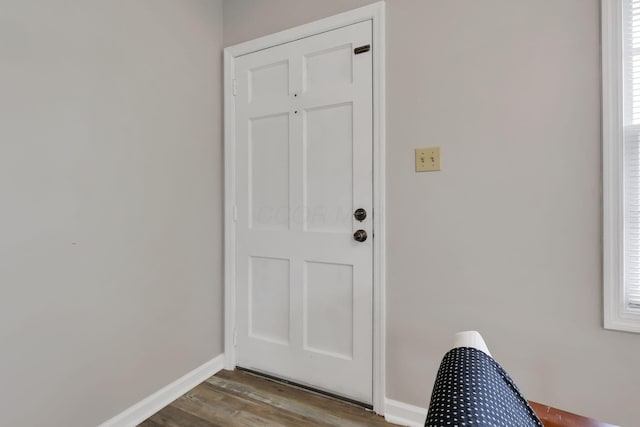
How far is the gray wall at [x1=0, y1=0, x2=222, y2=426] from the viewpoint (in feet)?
3.76

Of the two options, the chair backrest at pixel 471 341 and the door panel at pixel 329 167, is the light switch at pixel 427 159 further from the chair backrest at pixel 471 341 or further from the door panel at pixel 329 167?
the chair backrest at pixel 471 341

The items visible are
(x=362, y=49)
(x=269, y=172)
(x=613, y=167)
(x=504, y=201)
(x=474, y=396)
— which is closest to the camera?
(x=474, y=396)

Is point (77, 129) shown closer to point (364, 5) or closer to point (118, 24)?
point (118, 24)

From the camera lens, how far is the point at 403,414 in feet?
5.02

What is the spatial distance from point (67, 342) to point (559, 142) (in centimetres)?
226

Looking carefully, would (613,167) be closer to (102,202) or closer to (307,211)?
(307,211)

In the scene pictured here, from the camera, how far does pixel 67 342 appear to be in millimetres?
1277

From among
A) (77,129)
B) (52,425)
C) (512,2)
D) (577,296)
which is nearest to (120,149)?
(77,129)

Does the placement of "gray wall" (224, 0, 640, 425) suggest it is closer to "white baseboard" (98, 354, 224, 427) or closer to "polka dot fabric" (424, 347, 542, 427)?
"polka dot fabric" (424, 347, 542, 427)

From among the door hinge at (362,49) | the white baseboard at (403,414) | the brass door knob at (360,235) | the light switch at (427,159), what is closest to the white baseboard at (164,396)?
the white baseboard at (403,414)

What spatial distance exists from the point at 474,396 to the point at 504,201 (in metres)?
1.09

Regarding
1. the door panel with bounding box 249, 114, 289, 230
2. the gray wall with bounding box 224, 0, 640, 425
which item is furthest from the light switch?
the door panel with bounding box 249, 114, 289, 230

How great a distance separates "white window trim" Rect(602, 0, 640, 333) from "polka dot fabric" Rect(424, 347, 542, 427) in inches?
35.3

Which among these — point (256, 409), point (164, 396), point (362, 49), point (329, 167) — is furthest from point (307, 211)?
point (164, 396)
